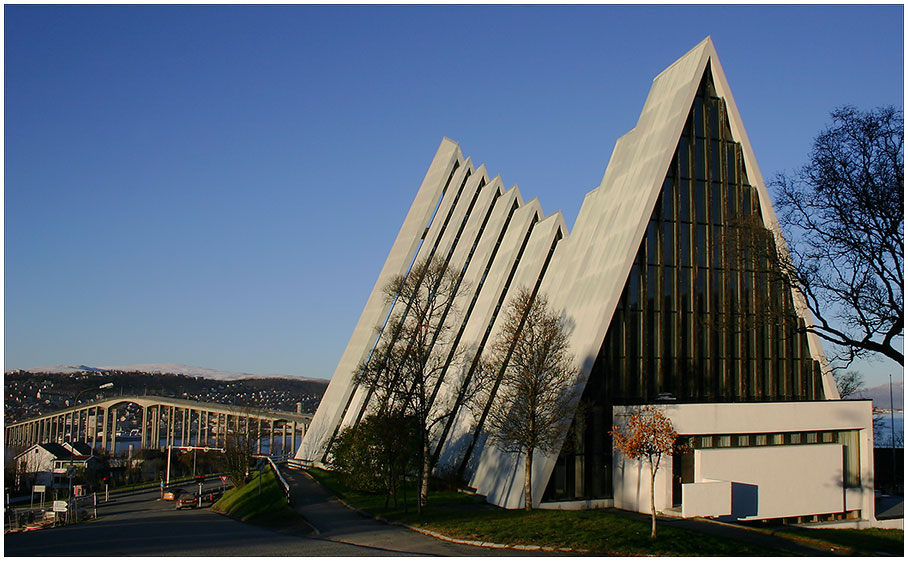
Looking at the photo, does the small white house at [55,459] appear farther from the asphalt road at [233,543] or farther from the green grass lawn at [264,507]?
the asphalt road at [233,543]

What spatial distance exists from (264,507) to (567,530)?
17528mm

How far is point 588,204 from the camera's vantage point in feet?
120

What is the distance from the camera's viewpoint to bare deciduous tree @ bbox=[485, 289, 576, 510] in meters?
26.9

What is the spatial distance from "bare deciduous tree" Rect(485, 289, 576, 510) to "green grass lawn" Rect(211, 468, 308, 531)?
8.19 m

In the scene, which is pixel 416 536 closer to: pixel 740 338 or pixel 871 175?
pixel 871 175

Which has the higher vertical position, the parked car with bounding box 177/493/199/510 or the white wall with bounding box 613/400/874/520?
the white wall with bounding box 613/400/874/520

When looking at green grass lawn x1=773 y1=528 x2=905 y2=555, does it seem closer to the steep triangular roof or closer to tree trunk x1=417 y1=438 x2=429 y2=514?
the steep triangular roof

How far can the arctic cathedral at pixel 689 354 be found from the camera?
27.6m

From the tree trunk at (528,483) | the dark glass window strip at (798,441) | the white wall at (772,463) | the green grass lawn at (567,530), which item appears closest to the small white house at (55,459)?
the green grass lawn at (567,530)

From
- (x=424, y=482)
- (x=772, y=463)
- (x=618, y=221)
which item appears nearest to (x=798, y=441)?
(x=772, y=463)

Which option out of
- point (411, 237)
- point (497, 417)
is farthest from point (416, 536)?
point (411, 237)

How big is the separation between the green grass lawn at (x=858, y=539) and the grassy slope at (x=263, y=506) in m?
16.9

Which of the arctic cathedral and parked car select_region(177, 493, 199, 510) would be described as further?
parked car select_region(177, 493, 199, 510)

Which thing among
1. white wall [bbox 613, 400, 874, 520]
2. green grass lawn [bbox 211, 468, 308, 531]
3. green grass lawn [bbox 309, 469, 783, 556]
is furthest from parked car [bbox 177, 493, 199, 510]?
white wall [bbox 613, 400, 874, 520]
